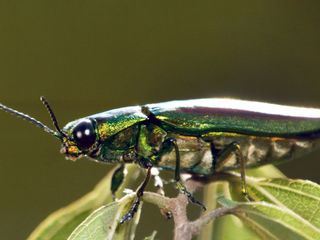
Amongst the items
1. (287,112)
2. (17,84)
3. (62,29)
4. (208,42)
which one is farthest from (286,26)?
(287,112)

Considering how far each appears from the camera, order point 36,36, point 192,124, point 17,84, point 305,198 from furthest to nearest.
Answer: point 36,36 < point 17,84 < point 192,124 < point 305,198

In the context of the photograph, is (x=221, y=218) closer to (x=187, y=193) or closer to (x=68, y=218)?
(x=187, y=193)

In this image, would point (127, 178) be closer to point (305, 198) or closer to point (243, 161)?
point (243, 161)

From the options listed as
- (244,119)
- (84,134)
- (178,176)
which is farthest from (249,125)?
(84,134)

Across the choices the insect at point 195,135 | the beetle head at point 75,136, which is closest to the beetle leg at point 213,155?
the insect at point 195,135

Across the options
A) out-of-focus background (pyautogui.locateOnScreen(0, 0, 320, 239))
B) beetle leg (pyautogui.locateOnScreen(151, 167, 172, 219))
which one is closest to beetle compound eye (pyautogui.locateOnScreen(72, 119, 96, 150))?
beetle leg (pyautogui.locateOnScreen(151, 167, 172, 219))

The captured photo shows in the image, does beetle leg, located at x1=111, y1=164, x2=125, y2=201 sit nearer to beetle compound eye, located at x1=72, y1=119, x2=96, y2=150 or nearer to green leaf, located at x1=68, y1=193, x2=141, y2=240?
beetle compound eye, located at x1=72, y1=119, x2=96, y2=150
